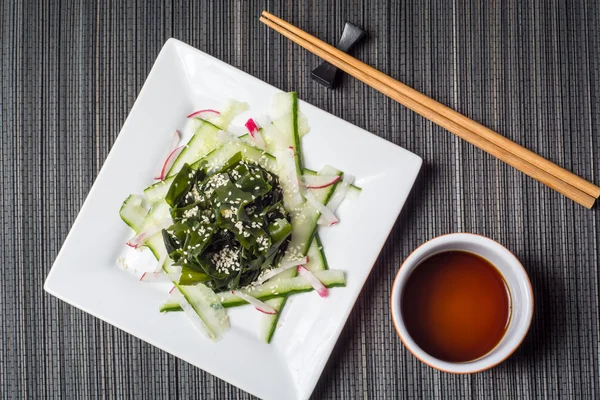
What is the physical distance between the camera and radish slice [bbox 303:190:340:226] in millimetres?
1378

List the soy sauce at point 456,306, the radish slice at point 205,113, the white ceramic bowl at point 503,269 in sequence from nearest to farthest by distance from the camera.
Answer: the white ceramic bowl at point 503,269 → the soy sauce at point 456,306 → the radish slice at point 205,113

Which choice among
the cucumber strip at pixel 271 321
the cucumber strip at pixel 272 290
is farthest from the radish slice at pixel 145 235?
the cucumber strip at pixel 271 321

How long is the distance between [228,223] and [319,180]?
25 centimetres

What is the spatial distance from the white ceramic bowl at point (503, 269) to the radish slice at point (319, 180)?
0.28m

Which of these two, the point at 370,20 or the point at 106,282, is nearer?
the point at 106,282

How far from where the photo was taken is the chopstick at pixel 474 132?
1395 mm

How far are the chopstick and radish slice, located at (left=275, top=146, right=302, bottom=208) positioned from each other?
0.27 m

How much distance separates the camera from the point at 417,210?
146 centimetres

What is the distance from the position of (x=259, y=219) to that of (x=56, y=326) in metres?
0.67

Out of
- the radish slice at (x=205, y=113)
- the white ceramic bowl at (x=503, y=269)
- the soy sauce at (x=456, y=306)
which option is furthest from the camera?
the radish slice at (x=205, y=113)

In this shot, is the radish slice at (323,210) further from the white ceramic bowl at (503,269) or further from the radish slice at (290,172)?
the white ceramic bowl at (503,269)

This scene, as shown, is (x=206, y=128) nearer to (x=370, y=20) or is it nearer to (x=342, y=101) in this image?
(x=342, y=101)

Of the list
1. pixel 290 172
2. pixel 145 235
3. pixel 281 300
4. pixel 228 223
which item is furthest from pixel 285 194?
pixel 145 235

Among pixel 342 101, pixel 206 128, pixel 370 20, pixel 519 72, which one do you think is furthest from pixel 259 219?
pixel 519 72
